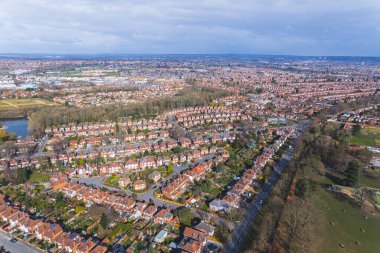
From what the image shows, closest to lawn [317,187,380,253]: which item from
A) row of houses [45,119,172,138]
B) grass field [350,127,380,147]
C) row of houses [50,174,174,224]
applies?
row of houses [50,174,174,224]

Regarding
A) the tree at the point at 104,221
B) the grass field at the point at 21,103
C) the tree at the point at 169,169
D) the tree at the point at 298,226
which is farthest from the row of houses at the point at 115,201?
the grass field at the point at 21,103

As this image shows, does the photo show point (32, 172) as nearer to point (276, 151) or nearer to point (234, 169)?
point (234, 169)

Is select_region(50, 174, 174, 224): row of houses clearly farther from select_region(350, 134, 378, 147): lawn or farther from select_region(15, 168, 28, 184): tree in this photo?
select_region(350, 134, 378, 147): lawn

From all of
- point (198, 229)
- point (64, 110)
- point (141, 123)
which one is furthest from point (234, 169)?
point (64, 110)

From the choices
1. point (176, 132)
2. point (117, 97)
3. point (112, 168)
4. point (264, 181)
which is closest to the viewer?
point (264, 181)

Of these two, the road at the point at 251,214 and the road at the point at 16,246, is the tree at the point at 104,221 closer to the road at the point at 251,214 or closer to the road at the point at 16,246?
the road at the point at 16,246

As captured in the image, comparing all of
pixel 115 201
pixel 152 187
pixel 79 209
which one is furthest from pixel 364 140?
pixel 79 209
